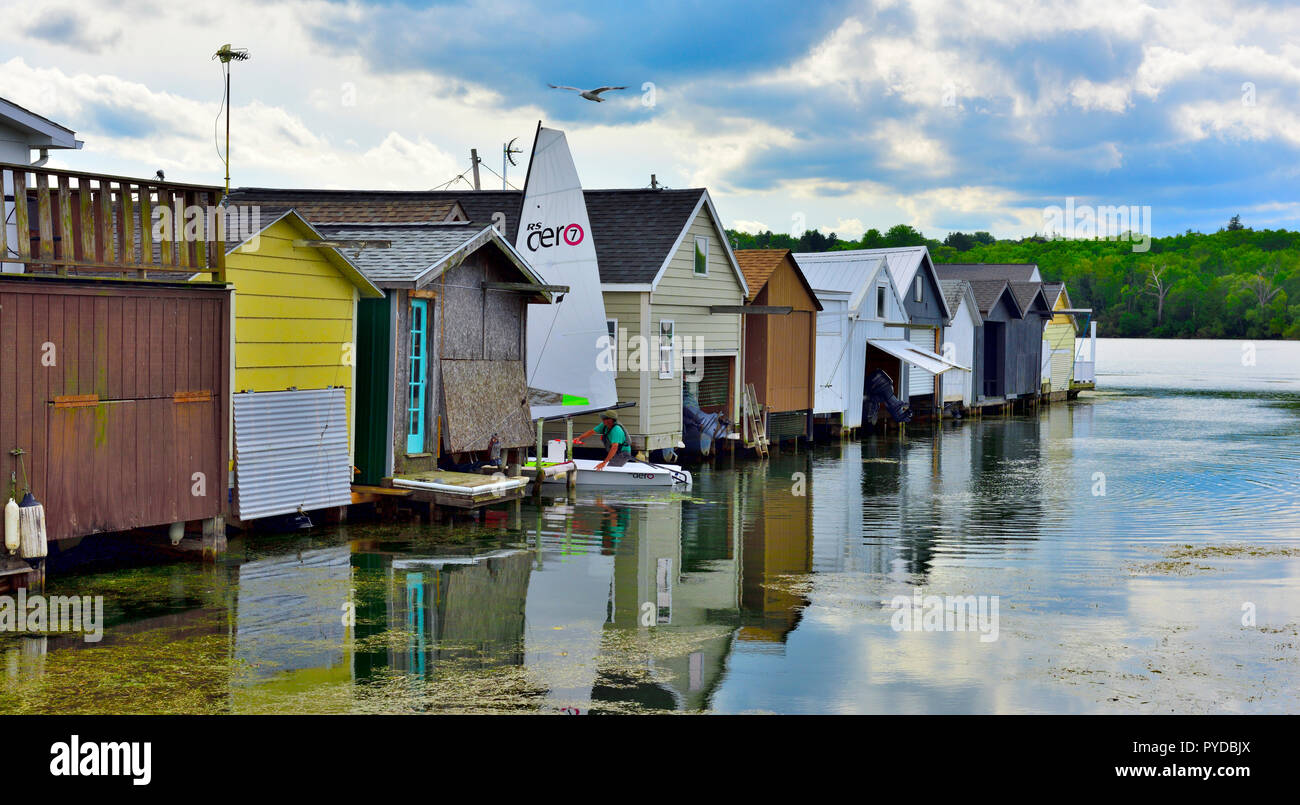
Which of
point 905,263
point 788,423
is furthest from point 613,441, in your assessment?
point 905,263

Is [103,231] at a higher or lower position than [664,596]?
higher

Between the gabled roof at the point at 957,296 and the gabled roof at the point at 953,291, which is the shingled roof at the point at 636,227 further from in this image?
the gabled roof at the point at 953,291

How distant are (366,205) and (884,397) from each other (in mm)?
22389

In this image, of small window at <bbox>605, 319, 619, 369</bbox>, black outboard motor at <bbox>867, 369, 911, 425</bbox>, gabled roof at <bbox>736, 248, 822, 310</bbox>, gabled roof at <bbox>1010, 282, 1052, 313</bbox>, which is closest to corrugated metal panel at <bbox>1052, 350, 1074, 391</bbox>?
gabled roof at <bbox>1010, 282, 1052, 313</bbox>

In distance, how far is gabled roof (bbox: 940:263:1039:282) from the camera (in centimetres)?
7294

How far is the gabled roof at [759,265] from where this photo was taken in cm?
3609

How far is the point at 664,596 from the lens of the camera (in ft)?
51.4

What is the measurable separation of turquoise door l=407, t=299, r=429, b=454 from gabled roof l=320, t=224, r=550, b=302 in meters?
0.75

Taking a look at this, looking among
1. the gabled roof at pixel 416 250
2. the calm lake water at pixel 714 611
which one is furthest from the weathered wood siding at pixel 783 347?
the gabled roof at pixel 416 250

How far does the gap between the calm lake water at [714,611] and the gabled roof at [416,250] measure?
398 centimetres

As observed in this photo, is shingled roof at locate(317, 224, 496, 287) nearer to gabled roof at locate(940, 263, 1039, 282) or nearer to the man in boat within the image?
the man in boat

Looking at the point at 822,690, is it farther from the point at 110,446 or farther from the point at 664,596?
the point at 110,446
